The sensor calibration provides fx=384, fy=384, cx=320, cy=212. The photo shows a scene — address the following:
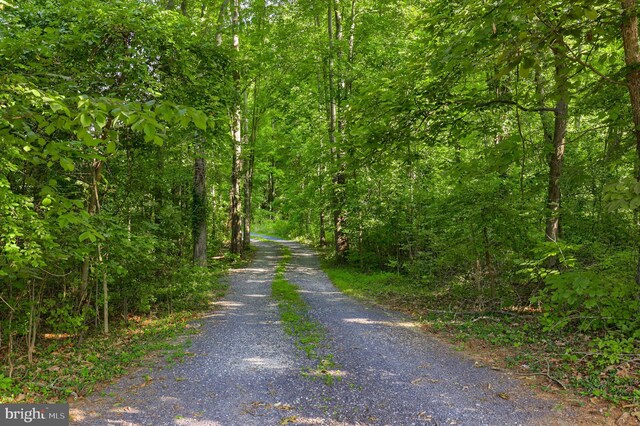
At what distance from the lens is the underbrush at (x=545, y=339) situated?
418 cm

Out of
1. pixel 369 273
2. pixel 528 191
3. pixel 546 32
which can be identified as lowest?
A: pixel 369 273

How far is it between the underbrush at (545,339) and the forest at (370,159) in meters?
0.05

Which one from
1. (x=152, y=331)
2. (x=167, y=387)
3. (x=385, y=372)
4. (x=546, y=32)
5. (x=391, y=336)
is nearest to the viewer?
(x=546, y=32)

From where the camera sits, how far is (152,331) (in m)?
7.02

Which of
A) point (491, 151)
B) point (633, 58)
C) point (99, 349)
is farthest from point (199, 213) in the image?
point (633, 58)

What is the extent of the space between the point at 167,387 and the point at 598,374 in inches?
192

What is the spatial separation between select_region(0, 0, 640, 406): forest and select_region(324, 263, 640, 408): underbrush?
0.16 feet

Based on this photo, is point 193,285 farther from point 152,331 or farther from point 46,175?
point 46,175

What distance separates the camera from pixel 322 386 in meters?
4.39

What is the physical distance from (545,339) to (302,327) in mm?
3885

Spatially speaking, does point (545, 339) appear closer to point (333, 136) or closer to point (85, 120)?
point (85, 120)

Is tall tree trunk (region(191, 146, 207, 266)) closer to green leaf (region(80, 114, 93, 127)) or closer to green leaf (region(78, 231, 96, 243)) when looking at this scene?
green leaf (region(78, 231, 96, 243))

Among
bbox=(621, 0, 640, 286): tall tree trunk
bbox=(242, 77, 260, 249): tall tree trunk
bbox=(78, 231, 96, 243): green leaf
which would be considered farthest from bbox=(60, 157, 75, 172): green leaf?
bbox=(242, 77, 260, 249): tall tree trunk

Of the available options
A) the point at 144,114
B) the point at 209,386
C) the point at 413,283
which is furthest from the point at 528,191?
the point at 144,114
